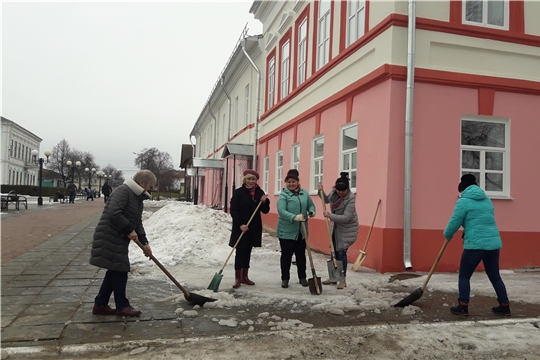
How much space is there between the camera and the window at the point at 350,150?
937 cm

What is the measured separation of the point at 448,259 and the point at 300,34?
27.0 feet

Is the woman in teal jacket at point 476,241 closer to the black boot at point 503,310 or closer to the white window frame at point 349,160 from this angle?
the black boot at point 503,310

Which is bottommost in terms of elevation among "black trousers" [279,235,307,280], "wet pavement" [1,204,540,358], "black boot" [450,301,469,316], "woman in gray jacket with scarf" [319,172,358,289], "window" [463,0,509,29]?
"wet pavement" [1,204,540,358]

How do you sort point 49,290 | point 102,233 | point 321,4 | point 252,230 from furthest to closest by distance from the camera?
point 321,4
point 252,230
point 49,290
point 102,233

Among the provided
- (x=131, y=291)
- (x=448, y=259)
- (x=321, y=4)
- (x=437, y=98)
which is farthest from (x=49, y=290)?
(x=321, y=4)

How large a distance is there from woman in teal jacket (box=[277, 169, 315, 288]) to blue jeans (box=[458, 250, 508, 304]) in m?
2.12

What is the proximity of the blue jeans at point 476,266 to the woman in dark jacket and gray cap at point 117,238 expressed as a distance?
12.0 ft

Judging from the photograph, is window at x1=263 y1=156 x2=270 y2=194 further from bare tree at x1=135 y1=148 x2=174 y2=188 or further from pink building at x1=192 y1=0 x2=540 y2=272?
bare tree at x1=135 y1=148 x2=174 y2=188

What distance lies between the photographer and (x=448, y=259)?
7926mm

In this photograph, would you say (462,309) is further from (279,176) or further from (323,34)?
(279,176)

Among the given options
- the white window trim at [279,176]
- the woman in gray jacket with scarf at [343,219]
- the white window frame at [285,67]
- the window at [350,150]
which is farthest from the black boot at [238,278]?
the white window frame at [285,67]

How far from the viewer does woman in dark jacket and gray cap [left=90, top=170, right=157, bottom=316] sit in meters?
4.58

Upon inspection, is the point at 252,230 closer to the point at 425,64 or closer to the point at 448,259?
the point at 448,259

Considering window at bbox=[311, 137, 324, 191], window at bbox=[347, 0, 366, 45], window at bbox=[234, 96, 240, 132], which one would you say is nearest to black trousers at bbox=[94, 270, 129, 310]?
window at bbox=[347, 0, 366, 45]
